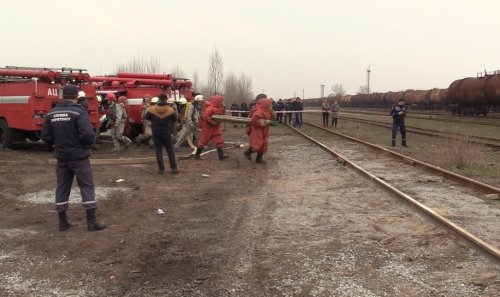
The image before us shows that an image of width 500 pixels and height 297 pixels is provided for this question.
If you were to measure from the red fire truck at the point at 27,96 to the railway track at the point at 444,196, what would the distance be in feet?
25.4

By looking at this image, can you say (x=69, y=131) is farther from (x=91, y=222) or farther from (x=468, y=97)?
(x=468, y=97)

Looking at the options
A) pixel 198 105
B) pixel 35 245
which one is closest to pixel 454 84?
pixel 198 105

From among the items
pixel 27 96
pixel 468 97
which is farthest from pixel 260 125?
pixel 468 97

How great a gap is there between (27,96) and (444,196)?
34.8 ft

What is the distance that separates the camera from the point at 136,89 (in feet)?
55.7

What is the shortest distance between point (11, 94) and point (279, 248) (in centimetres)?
1100

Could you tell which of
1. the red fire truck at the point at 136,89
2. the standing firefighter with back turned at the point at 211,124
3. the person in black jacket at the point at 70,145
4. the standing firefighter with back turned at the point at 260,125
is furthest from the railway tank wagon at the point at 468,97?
the person in black jacket at the point at 70,145

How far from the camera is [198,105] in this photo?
16.0 metres

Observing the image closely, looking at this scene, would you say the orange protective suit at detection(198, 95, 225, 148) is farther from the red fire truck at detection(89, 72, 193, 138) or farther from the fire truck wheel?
the fire truck wheel

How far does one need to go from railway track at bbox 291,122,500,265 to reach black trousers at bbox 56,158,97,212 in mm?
4253

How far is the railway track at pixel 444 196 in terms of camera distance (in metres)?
5.57

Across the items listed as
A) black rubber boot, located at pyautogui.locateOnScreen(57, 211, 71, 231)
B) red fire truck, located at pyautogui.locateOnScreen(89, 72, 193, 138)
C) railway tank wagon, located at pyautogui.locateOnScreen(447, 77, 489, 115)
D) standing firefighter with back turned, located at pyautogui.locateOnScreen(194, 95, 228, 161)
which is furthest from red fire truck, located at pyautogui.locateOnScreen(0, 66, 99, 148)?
railway tank wagon, located at pyautogui.locateOnScreen(447, 77, 489, 115)

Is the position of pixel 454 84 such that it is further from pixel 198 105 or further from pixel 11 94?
pixel 11 94

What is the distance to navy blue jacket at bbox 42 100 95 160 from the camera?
5906mm
